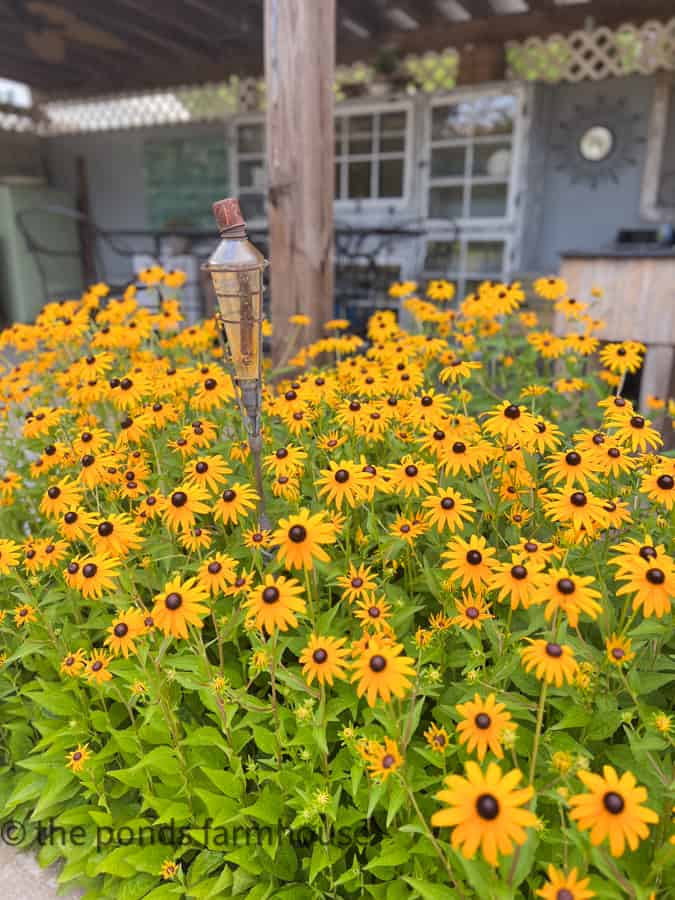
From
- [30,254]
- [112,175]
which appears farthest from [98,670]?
[112,175]

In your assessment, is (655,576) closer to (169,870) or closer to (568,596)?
(568,596)

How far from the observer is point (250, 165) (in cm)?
696

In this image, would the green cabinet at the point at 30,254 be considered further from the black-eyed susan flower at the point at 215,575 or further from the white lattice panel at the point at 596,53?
the black-eyed susan flower at the point at 215,575

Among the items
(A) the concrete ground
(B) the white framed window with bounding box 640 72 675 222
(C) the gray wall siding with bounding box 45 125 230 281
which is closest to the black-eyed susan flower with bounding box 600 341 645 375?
(A) the concrete ground

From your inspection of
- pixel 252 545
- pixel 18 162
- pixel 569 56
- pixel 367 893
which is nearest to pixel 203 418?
pixel 252 545

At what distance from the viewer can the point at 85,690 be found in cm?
160

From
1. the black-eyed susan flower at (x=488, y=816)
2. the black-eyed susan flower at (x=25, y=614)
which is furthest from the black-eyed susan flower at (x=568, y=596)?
the black-eyed susan flower at (x=25, y=614)

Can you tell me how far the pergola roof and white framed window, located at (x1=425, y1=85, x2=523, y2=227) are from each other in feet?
1.59

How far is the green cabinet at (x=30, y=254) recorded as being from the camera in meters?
7.41

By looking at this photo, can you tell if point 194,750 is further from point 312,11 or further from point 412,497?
point 312,11

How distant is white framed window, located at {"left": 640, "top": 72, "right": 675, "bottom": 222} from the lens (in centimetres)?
497

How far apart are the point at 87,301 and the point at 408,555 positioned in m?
1.64

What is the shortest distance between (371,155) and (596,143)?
6.72ft

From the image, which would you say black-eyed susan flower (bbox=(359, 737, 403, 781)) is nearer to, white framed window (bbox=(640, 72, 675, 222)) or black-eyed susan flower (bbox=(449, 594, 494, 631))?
black-eyed susan flower (bbox=(449, 594, 494, 631))
